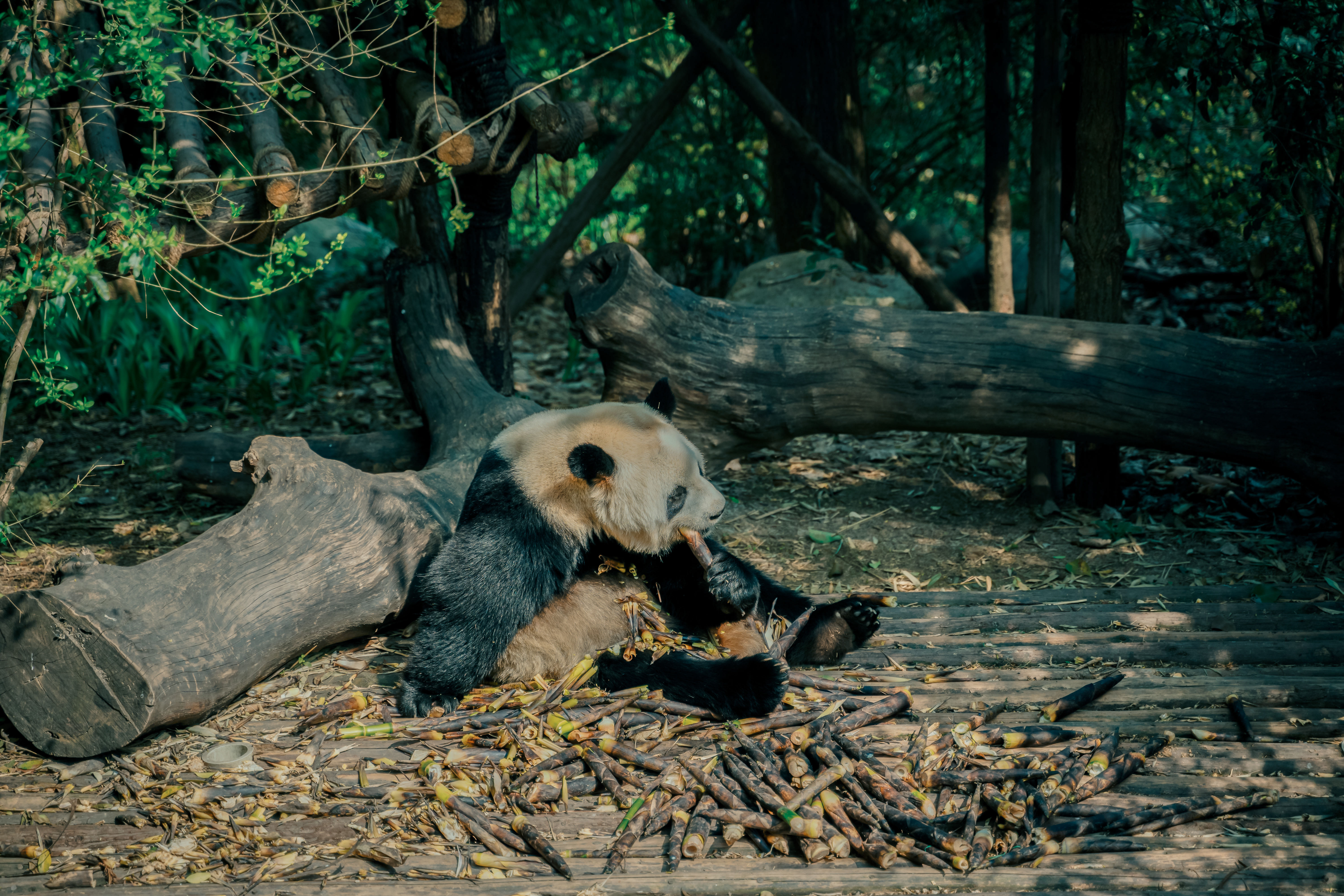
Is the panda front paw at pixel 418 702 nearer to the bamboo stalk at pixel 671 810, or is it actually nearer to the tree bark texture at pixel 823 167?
the bamboo stalk at pixel 671 810

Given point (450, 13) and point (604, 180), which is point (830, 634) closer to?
point (450, 13)

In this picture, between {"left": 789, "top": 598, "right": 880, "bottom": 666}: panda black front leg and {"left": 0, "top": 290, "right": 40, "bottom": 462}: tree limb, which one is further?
{"left": 789, "top": 598, "right": 880, "bottom": 666}: panda black front leg

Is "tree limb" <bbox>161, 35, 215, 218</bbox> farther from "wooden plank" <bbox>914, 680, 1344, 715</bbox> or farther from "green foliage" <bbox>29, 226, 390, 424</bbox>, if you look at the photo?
"wooden plank" <bbox>914, 680, 1344, 715</bbox>

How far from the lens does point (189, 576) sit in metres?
Answer: 3.24

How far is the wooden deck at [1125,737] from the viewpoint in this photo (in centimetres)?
234

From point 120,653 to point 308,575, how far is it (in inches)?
29.3

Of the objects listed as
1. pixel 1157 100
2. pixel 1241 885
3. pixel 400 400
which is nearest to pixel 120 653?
pixel 1241 885

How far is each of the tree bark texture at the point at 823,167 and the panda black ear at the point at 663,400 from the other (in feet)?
9.06

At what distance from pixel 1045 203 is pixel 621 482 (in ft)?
10.5

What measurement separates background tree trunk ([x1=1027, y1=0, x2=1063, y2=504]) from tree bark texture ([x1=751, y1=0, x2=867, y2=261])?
220 cm

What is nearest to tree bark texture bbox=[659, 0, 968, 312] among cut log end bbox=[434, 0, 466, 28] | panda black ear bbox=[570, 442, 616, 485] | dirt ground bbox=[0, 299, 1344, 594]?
dirt ground bbox=[0, 299, 1344, 594]

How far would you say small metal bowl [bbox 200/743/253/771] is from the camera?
2900 mm

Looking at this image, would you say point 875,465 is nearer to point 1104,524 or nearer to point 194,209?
point 1104,524

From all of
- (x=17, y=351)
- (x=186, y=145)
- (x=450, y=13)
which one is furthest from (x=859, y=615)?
(x=450, y=13)
